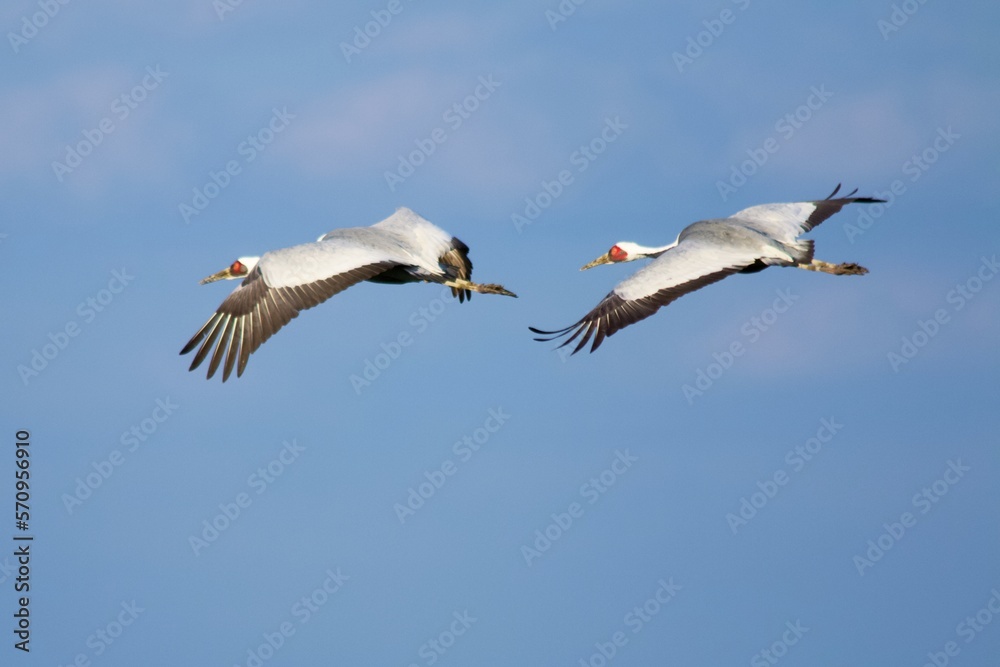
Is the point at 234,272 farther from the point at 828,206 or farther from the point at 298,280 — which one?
the point at 828,206

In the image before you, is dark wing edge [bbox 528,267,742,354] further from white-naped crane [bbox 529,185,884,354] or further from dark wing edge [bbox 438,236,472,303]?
dark wing edge [bbox 438,236,472,303]

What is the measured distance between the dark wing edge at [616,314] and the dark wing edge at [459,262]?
359 centimetres

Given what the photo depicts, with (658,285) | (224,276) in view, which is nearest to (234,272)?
(224,276)

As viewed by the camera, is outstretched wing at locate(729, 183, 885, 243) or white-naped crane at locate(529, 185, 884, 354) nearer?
white-naped crane at locate(529, 185, 884, 354)

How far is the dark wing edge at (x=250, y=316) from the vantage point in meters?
21.7

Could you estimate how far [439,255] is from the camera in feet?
84.5

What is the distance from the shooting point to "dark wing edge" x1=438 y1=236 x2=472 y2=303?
2589cm

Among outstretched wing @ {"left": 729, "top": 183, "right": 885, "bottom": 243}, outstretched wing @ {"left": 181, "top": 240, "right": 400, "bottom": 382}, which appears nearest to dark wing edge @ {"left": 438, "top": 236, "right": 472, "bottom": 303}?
outstretched wing @ {"left": 181, "top": 240, "right": 400, "bottom": 382}

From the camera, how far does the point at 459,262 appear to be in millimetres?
26406

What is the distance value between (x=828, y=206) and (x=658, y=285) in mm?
5286

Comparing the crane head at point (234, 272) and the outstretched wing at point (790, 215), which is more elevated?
the outstretched wing at point (790, 215)

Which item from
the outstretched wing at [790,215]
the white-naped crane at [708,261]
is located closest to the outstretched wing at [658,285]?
the white-naped crane at [708,261]

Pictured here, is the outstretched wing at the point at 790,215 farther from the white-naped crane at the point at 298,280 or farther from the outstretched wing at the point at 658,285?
the white-naped crane at the point at 298,280

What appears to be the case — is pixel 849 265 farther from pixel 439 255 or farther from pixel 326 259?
pixel 326 259
